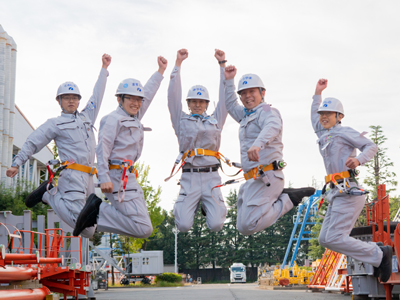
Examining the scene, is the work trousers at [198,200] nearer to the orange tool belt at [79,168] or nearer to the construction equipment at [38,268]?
the orange tool belt at [79,168]

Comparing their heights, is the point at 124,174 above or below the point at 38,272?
above

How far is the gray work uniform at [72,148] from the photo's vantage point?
10.0m

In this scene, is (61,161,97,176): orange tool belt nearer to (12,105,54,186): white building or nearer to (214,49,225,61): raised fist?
(214,49,225,61): raised fist

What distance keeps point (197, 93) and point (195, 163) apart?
1.21m

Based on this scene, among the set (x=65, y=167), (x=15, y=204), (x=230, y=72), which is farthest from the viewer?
(x=15, y=204)

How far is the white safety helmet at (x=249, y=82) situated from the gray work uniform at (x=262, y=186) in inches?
12.6

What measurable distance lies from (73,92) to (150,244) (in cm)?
7766

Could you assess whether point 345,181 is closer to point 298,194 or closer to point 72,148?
point 298,194

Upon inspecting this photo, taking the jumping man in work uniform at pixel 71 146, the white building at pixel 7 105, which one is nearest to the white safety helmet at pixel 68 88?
the jumping man in work uniform at pixel 71 146

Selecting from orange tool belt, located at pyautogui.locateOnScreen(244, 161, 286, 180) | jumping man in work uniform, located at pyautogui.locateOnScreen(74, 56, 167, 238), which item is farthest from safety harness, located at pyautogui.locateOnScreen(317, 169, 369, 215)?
jumping man in work uniform, located at pyautogui.locateOnScreen(74, 56, 167, 238)

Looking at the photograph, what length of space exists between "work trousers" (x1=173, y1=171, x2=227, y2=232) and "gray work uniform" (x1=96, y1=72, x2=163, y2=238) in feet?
2.15

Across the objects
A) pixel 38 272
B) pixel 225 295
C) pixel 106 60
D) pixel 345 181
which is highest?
pixel 106 60

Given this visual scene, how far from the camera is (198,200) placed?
9.50m

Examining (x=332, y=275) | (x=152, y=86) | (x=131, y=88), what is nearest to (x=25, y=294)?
(x=131, y=88)
